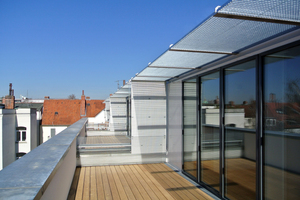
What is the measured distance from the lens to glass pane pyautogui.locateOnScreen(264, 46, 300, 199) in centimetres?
267

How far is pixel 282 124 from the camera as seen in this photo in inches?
111

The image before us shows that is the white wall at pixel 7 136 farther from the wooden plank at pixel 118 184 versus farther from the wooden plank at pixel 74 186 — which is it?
the wooden plank at pixel 118 184

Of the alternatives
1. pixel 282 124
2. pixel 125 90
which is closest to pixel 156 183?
pixel 282 124

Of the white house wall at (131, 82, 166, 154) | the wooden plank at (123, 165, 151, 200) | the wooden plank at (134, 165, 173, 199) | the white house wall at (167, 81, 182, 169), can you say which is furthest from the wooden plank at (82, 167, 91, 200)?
the white house wall at (167, 81, 182, 169)

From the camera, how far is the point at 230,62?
390 cm

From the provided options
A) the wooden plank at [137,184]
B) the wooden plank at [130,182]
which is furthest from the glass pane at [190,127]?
the wooden plank at [130,182]

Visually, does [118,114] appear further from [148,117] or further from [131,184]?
[131,184]

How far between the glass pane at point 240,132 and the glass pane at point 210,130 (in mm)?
315

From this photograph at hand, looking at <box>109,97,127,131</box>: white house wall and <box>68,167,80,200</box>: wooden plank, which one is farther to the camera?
<box>109,97,127,131</box>: white house wall

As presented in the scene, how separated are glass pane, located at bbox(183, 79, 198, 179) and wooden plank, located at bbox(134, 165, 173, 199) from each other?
861mm

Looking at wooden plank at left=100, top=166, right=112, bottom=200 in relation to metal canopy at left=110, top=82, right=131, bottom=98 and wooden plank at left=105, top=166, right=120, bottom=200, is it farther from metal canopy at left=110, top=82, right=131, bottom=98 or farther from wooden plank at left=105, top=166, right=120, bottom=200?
metal canopy at left=110, top=82, right=131, bottom=98

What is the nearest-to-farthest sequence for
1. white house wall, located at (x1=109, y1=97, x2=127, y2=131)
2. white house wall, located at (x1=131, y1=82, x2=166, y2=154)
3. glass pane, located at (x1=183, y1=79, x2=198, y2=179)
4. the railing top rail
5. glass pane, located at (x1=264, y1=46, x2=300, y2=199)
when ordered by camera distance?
the railing top rail, glass pane, located at (x1=264, y1=46, x2=300, y2=199), glass pane, located at (x1=183, y1=79, x2=198, y2=179), white house wall, located at (x1=131, y1=82, x2=166, y2=154), white house wall, located at (x1=109, y1=97, x2=127, y2=131)

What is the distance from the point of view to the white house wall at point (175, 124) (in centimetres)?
608

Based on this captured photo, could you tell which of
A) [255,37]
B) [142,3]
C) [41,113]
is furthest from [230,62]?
[41,113]
